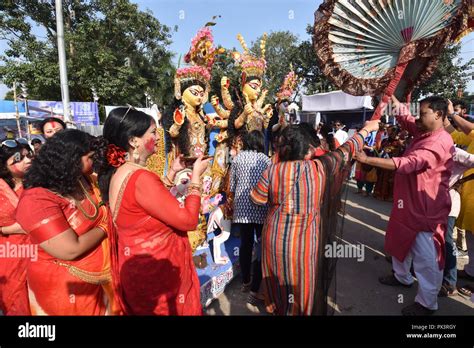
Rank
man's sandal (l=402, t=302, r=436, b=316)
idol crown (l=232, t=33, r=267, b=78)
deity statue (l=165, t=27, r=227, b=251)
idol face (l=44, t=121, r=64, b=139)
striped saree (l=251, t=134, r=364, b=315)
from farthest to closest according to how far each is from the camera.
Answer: idol crown (l=232, t=33, r=267, b=78) → deity statue (l=165, t=27, r=227, b=251) → idol face (l=44, t=121, r=64, b=139) → man's sandal (l=402, t=302, r=436, b=316) → striped saree (l=251, t=134, r=364, b=315)

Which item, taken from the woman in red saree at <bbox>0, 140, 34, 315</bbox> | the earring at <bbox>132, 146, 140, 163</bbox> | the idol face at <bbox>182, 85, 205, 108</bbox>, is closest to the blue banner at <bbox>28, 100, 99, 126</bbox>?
the idol face at <bbox>182, 85, 205, 108</bbox>

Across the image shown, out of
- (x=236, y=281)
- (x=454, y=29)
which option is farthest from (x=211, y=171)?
(x=454, y=29)

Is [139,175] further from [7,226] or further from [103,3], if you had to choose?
[103,3]

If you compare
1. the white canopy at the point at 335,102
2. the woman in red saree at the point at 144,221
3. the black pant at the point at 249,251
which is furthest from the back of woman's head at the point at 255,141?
the white canopy at the point at 335,102

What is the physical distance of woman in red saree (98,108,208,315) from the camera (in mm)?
1396

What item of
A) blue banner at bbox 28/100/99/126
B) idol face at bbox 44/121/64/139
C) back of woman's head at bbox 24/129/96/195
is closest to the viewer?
back of woman's head at bbox 24/129/96/195

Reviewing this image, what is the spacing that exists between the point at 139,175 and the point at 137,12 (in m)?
16.0

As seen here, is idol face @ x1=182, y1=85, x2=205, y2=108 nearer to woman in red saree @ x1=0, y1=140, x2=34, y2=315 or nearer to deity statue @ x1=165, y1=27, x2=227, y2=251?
deity statue @ x1=165, y1=27, x2=227, y2=251

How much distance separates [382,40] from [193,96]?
7.80 ft

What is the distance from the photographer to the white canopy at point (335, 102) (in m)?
11.2

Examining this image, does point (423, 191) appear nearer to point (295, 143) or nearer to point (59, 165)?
point (295, 143)

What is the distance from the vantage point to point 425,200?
8.15ft

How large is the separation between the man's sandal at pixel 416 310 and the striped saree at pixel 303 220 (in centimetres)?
105

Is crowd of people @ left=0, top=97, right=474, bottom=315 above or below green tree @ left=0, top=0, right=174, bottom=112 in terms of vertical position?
below
